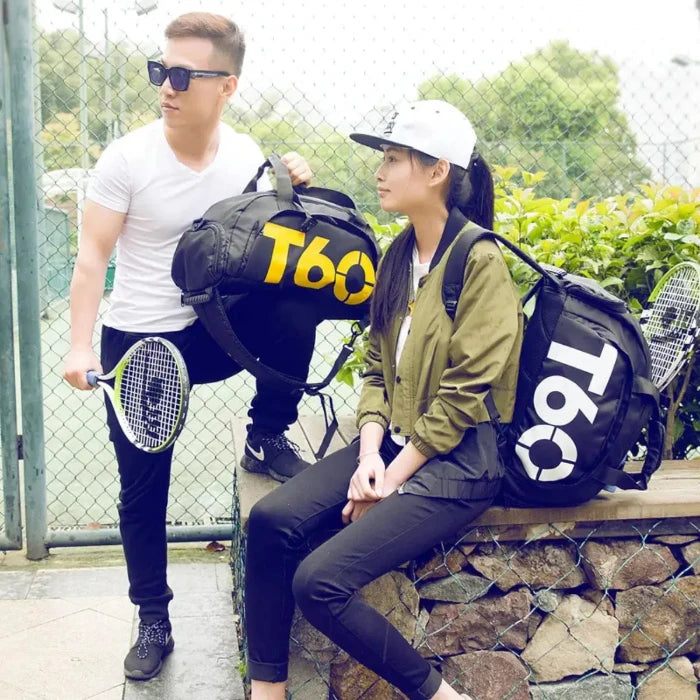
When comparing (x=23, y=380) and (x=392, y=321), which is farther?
(x=23, y=380)

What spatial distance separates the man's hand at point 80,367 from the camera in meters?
3.10

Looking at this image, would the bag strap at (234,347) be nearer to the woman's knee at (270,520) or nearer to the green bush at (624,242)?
the woman's knee at (270,520)

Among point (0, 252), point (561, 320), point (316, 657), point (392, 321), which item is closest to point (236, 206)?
point (392, 321)

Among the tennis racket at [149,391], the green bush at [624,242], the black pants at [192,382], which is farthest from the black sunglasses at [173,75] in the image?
the green bush at [624,242]

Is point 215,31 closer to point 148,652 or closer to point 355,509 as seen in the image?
point 355,509

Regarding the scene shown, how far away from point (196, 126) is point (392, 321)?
88 cm

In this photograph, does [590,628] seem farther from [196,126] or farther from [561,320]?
[196,126]

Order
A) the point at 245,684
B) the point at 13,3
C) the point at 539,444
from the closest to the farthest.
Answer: the point at 539,444 < the point at 245,684 < the point at 13,3

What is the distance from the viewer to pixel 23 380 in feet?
14.1

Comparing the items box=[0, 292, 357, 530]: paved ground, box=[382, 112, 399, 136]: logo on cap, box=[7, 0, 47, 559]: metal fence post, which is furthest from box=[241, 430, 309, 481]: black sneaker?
box=[7, 0, 47, 559]: metal fence post

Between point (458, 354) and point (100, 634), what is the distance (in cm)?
191

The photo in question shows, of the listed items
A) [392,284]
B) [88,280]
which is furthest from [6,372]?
[392,284]

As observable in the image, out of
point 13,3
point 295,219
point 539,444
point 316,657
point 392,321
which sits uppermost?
point 13,3

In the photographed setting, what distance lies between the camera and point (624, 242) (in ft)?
12.1
